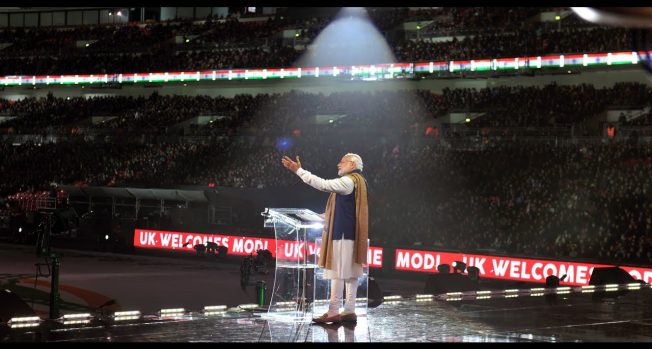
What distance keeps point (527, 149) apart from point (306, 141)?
10.7m

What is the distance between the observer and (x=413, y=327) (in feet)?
32.0

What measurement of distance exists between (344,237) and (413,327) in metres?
1.20

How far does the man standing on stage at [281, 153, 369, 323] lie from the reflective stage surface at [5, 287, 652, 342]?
0.32 metres

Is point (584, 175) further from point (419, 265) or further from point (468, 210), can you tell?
point (419, 265)

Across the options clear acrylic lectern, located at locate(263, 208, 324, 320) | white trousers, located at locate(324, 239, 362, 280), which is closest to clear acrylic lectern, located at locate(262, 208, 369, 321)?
clear acrylic lectern, located at locate(263, 208, 324, 320)

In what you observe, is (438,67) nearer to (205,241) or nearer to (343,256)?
(205,241)

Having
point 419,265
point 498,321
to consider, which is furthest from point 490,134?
point 498,321

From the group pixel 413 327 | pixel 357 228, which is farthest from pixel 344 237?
pixel 413 327

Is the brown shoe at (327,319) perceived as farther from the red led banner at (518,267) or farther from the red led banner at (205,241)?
the red led banner at (205,241)

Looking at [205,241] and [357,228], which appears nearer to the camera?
[357,228]

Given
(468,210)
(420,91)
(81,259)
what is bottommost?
(81,259)

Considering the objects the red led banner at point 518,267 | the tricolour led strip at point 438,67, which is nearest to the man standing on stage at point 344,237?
the red led banner at point 518,267

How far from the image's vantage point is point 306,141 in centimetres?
4000

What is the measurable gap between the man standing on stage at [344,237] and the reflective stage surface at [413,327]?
317 mm
